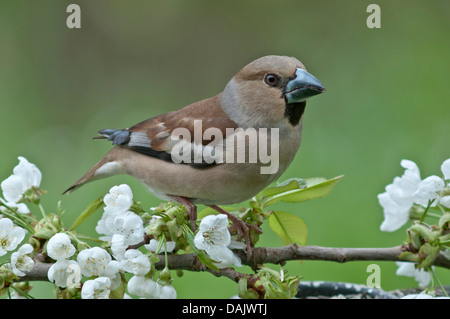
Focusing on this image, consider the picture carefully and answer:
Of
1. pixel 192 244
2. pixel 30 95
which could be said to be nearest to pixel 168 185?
pixel 192 244

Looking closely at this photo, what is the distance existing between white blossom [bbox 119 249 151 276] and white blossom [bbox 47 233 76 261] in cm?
13

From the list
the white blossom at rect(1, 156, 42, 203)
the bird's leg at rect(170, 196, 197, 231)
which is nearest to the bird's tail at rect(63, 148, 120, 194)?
the bird's leg at rect(170, 196, 197, 231)

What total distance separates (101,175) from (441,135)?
7.62ft

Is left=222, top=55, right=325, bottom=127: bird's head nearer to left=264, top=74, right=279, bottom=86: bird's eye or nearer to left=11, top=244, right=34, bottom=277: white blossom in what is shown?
left=264, top=74, right=279, bottom=86: bird's eye

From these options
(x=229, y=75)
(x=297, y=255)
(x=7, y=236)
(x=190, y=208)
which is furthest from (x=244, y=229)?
(x=229, y=75)

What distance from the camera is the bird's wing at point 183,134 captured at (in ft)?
6.71

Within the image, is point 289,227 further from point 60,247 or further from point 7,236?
point 7,236

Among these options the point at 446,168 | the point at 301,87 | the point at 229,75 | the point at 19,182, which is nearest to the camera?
the point at 446,168

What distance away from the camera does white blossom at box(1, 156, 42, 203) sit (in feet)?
5.65

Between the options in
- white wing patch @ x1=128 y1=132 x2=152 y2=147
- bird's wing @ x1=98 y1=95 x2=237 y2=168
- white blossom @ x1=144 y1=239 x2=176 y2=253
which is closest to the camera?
white blossom @ x1=144 y1=239 x2=176 y2=253

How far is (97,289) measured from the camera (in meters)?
1.41

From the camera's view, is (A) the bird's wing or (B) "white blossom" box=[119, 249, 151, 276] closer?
(B) "white blossom" box=[119, 249, 151, 276]

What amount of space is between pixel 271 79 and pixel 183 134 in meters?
0.37

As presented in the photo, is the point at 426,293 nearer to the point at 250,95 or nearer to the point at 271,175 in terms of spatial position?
the point at 271,175
